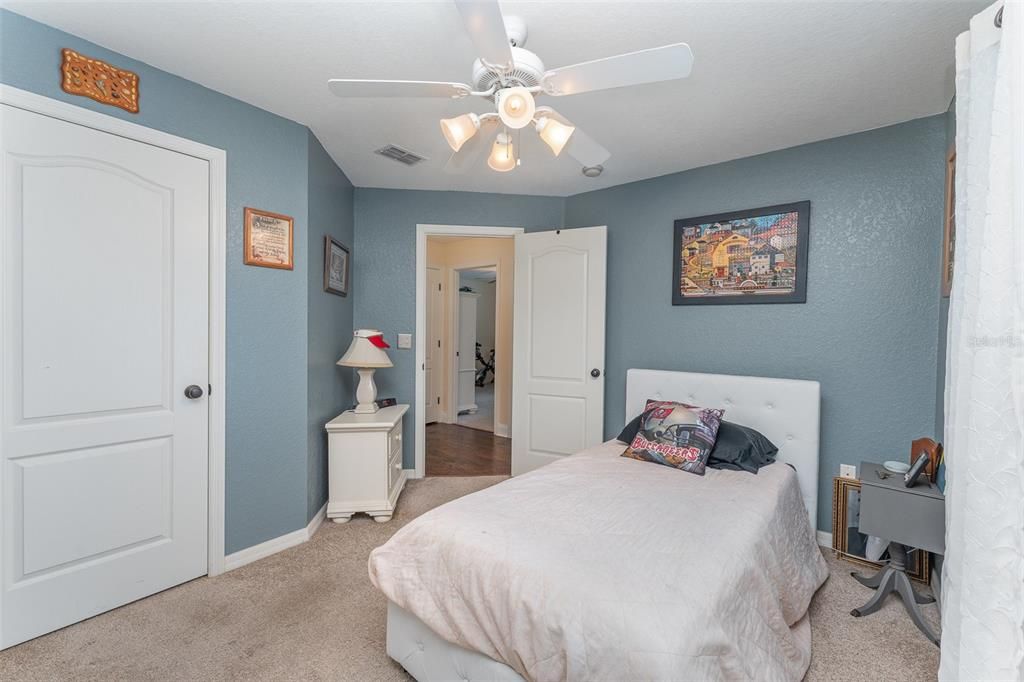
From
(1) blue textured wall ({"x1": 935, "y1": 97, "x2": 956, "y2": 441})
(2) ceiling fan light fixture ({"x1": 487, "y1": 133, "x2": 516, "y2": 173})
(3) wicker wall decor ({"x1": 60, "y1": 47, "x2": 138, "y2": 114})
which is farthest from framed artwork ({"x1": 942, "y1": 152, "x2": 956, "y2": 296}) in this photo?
(3) wicker wall decor ({"x1": 60, "y1": 47, "x2": 138, "y2": 114})

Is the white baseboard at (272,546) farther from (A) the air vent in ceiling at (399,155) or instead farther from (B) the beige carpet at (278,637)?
(A) the air vent in ceiling at (399,155)

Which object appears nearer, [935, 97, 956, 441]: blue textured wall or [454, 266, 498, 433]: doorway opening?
[935, 97, 956, 441]: blue textured wall

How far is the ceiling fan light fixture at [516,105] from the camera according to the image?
1.36 meters

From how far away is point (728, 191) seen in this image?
2.87 metres

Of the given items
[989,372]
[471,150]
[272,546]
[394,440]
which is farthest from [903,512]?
[272,546]

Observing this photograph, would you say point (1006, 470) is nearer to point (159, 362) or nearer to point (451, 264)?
point (159, 362)

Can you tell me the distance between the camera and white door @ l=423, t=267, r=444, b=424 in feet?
18.6

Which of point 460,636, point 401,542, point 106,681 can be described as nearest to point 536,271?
point 401,542

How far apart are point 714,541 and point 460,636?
2.81 ft

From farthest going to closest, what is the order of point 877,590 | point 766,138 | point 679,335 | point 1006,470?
point 679,335, point 766,138, point 877,590, point 1006,470

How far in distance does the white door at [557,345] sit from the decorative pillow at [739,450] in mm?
1049

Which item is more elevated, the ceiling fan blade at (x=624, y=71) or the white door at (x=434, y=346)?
the ceiling fan blade at (x=624, y=71)

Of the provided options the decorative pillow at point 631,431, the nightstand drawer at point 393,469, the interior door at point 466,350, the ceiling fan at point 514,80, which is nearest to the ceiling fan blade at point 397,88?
the ceiling fan at point 514,80

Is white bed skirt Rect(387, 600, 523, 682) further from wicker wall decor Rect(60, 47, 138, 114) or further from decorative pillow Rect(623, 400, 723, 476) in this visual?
wicker wall decor Rect(60, 47, 138, 114)
